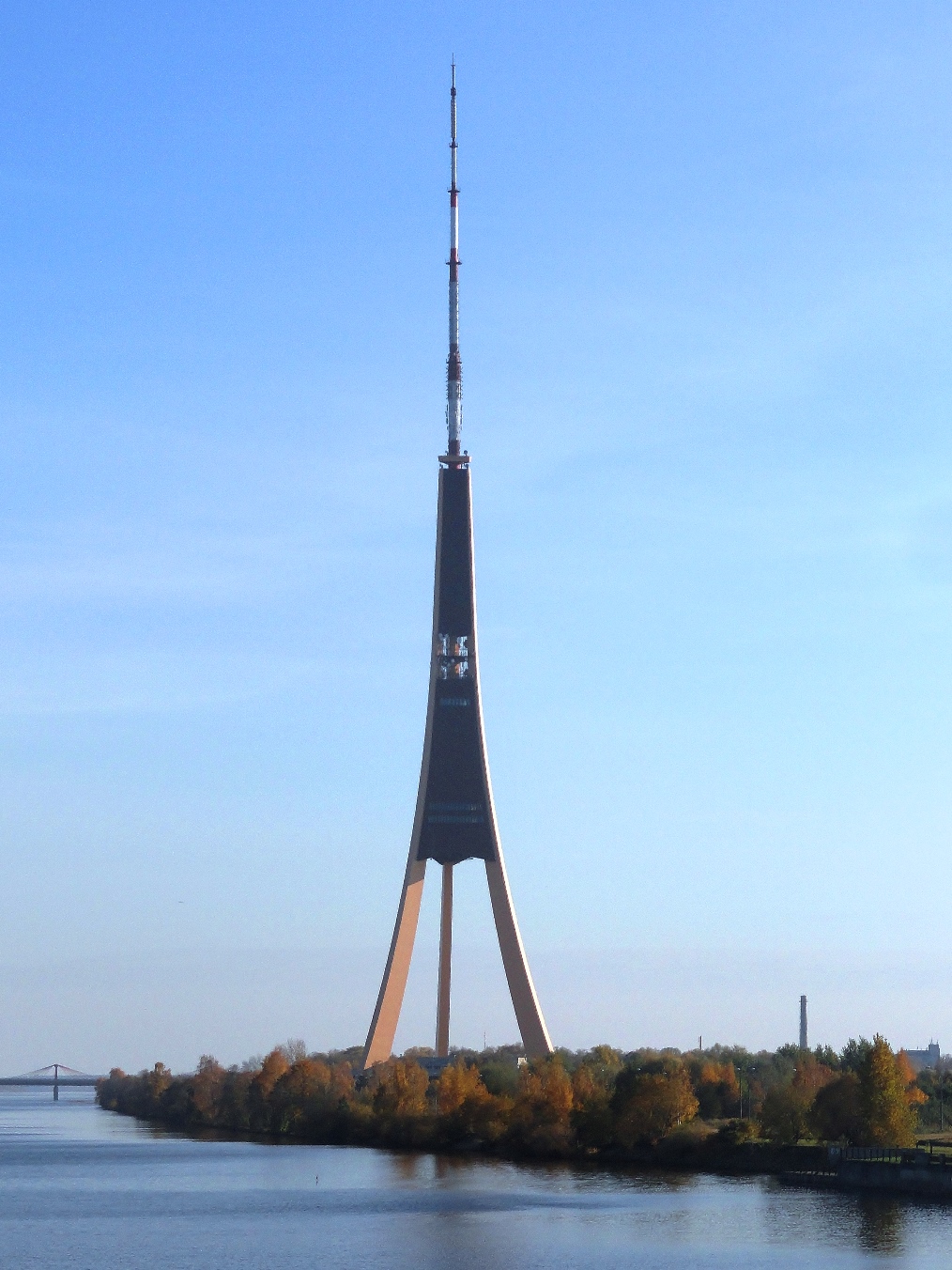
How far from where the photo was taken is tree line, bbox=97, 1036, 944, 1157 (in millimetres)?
30094

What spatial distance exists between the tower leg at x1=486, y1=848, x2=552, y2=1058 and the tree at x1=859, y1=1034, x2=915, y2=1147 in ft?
51.3

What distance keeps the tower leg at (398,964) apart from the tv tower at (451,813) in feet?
0.07

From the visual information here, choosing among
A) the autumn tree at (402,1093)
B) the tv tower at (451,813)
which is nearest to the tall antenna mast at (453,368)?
the tv tower at (451,813)

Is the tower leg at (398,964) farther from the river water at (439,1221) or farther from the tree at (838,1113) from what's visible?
the tree at (838,1113)

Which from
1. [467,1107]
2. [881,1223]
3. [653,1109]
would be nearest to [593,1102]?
[653,1109]

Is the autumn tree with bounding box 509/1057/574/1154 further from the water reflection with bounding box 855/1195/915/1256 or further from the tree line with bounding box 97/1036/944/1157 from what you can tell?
the water reflection with bounding box 855/1195/915/1256

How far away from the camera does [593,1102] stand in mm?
34250

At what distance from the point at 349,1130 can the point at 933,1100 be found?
12.4m

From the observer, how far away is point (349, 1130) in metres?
41.3

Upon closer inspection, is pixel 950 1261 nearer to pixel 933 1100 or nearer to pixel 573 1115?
pixel 573 1115

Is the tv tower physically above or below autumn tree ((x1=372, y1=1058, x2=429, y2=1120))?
above

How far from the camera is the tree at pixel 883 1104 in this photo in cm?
2916

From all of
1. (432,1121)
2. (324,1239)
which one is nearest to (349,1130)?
(432,1121)

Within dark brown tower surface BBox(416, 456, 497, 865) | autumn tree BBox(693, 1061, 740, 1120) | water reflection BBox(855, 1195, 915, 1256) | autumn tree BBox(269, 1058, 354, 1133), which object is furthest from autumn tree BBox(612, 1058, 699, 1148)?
dark brown tower surface BBox(416, 456, 497, 865)
